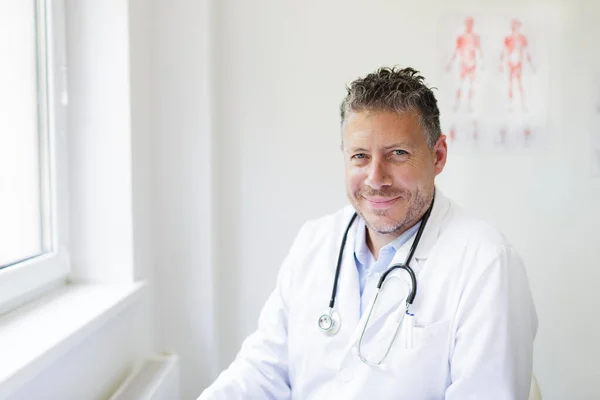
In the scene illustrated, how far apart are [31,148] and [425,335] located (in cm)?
105

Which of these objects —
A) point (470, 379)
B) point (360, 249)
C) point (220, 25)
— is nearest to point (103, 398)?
point (360, 249)

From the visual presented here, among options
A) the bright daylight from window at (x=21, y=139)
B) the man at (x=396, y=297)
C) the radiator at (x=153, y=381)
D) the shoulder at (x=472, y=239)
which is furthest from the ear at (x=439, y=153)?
the bright daylight from window at (x=21, y=139)

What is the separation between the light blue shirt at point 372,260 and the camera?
119 centimetres

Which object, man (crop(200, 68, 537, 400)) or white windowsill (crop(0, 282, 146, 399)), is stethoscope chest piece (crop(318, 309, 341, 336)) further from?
white windowsill (crop(0, 282, 146, 399))

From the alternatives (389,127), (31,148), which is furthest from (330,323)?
(31,148)

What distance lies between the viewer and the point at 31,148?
1303 millimetres

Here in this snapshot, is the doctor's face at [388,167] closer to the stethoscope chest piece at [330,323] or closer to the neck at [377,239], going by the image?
the neck at [377,239]

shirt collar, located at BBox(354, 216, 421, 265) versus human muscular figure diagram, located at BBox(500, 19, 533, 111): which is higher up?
human muscular figure diagram, located at BBox(500, 19, 533, 111)

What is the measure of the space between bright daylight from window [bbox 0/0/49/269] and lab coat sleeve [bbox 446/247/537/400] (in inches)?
39.7

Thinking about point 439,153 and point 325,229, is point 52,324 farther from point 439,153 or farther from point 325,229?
point 439,153

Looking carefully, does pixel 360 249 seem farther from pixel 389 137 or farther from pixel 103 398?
pixel 103 398

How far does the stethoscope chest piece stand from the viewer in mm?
1143

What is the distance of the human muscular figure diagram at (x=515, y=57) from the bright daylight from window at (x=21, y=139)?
1.42m

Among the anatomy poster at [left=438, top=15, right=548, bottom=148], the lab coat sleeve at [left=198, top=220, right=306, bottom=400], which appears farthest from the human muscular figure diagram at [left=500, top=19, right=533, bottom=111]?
the lab coat sleeve at [left=198, top=220, right=306, bottom=400]
